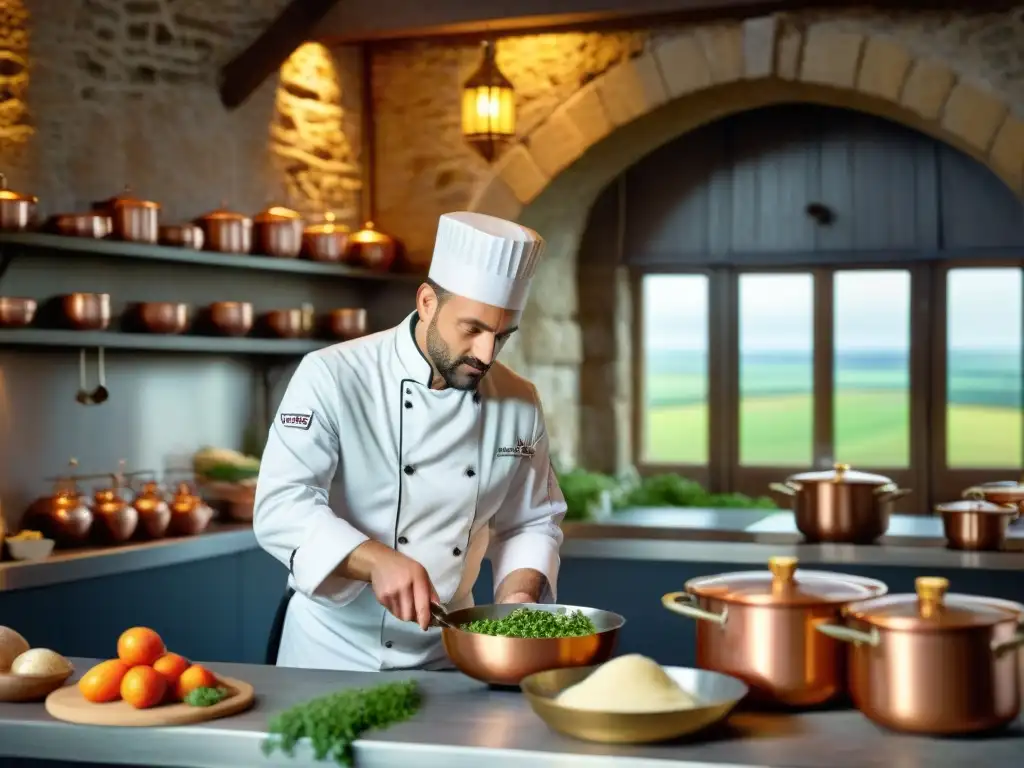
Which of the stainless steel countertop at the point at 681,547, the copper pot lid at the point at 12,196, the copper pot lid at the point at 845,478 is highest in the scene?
the copper pot lid at the point at 12,196

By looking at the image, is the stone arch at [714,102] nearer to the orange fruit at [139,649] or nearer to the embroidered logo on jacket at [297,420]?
the embroidered logo on jacket at [297,420]

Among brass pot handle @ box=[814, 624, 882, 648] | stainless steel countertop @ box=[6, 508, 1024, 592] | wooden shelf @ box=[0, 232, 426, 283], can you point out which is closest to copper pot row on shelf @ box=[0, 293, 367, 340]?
wooden shelf @ box=[0, 232, 426, 283]

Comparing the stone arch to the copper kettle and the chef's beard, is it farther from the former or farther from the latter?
the chef's beard

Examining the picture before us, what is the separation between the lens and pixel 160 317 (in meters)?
5.26

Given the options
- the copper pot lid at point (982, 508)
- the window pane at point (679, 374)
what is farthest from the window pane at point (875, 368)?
the copper pot lid at point (982, 508)

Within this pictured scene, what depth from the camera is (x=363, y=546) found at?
2383 millimetres

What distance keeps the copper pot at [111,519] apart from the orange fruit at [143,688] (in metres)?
2.90

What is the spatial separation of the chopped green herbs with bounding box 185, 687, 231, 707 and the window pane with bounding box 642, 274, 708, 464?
701 cm

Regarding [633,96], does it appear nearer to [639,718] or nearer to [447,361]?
[447,361]

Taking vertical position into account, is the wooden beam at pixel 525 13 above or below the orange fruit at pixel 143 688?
above

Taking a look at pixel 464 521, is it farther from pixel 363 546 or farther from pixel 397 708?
pixel 397 708

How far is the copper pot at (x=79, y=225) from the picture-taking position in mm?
4887

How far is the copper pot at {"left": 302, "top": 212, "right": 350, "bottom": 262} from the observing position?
602 cm

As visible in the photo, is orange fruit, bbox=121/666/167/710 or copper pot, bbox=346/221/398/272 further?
copper pot, bbox=346/221/398/272
